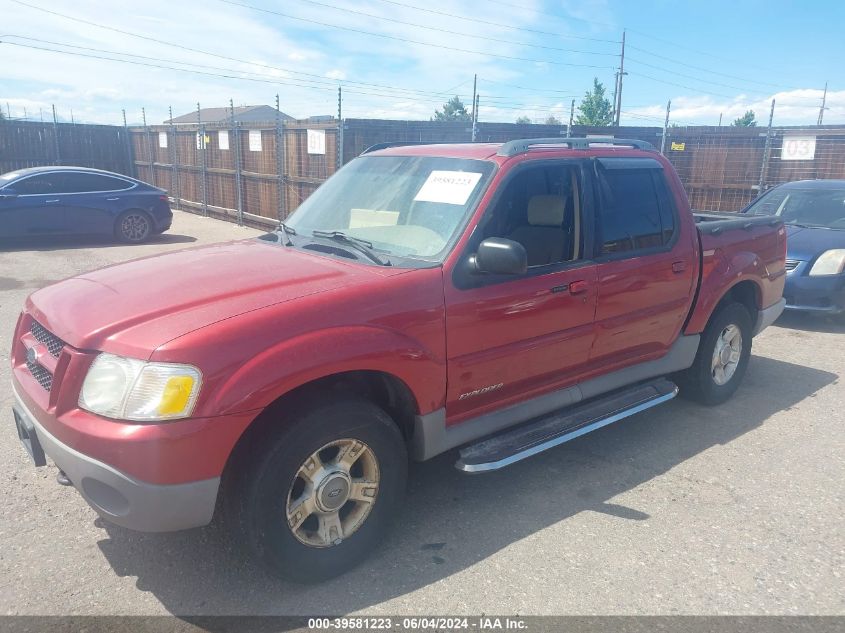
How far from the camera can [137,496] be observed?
2.52 meters

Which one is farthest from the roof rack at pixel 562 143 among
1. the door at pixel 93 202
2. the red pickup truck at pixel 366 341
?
the door at pixel 93 202

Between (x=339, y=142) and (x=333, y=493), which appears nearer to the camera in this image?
(x=333, y=493)

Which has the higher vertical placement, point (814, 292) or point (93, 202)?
point (93, 202)

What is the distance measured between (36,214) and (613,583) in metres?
12.6

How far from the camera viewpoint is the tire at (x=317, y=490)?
2.76 metres

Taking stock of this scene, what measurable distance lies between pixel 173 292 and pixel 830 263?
24.1ft

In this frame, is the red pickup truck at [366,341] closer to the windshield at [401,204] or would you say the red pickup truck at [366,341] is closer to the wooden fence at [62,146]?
the windshield at [401,204]

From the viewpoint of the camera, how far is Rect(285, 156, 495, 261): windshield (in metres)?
3.56

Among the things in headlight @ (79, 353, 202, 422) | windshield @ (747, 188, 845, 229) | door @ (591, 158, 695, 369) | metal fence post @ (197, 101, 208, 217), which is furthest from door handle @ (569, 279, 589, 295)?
metal fence post @ (197, 101, 208, 217)

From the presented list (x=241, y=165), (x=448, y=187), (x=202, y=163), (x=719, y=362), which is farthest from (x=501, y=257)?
(x=202, y=163)

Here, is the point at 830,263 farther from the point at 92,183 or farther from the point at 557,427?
the point at 92,183

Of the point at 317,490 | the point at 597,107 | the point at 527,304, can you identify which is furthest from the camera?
the point at 597,107

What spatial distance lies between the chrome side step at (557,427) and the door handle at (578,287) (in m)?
0.77

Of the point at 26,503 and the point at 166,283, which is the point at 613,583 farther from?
the point at 26,503
